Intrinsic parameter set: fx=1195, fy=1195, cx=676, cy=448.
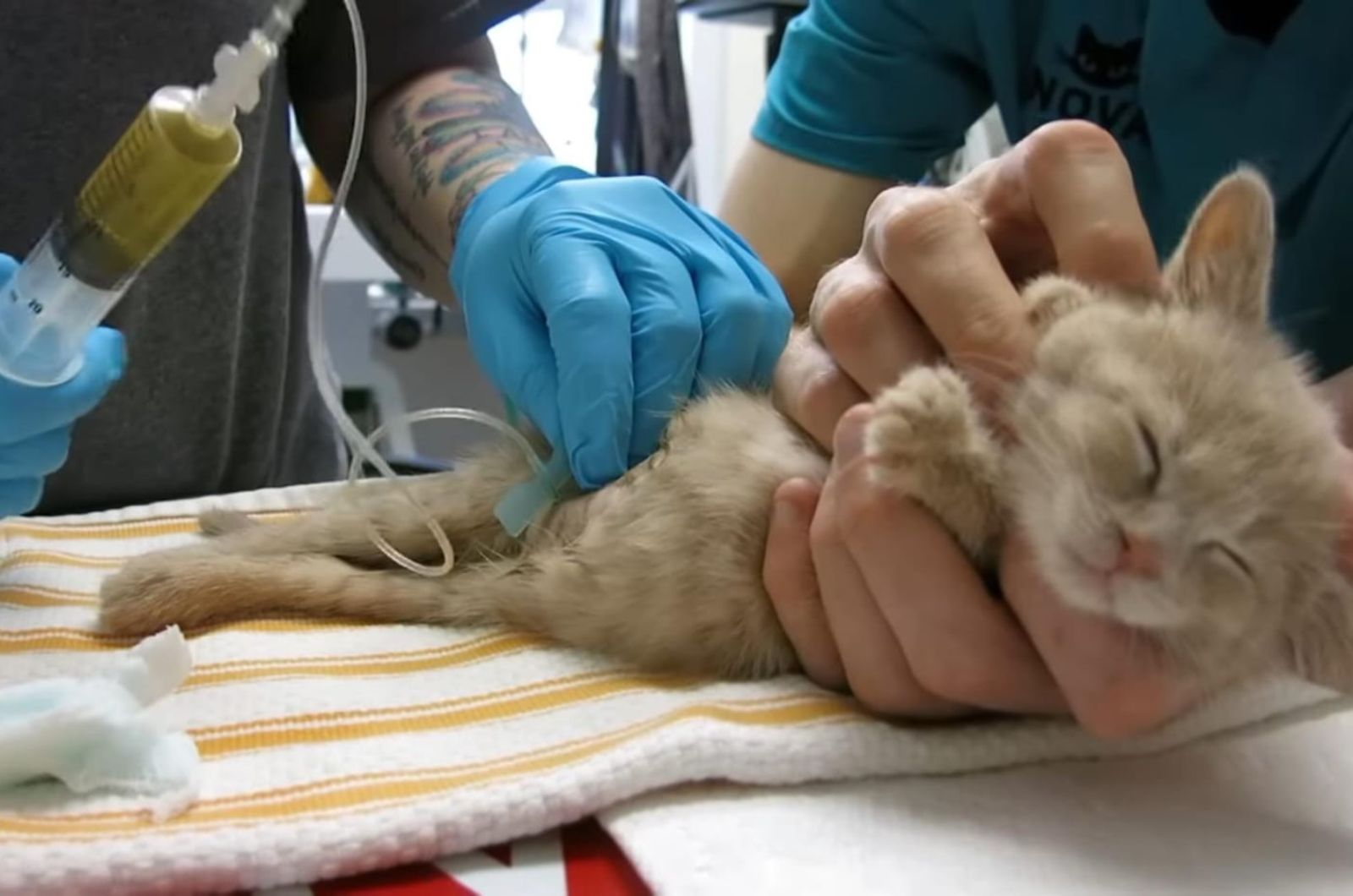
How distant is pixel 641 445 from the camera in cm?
97

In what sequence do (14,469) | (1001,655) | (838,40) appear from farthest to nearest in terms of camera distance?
(838,40), (14,469), (1001,655)

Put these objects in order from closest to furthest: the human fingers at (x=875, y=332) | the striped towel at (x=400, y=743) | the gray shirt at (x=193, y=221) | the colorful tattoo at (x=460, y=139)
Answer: the striped towel at (x=400, y=743) < the human fingers at (x=875, y=332) < the gray shirt at (x=193, y=221) < the colorful tattoo at (x=460, y=139)

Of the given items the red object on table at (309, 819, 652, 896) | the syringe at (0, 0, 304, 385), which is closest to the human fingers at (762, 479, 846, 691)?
the red object on table at (309, 819, 652, 896)

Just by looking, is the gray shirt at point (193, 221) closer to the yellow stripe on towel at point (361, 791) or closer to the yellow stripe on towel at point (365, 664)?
the yellow stripe on towel at point (365, 664)

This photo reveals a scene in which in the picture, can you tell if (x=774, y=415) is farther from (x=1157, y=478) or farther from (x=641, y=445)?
(x=1157, y=478)

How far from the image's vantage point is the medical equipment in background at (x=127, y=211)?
0.69 metres

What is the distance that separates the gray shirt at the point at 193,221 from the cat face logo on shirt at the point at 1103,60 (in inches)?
Answer: 22.1

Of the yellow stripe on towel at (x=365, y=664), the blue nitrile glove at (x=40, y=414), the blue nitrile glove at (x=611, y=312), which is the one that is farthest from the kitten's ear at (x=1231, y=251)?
the blue nitrile glove at (x=40, y=414)

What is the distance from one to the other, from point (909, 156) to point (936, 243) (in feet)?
1.83

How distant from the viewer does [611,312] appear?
919 mm

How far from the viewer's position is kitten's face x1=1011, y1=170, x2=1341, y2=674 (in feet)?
2.24

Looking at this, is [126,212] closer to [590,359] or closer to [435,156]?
[590,359]

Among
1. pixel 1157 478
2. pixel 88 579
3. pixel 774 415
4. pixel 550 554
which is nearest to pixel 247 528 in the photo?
pixel 88 579

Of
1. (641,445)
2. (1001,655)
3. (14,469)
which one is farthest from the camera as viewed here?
(641,445)
